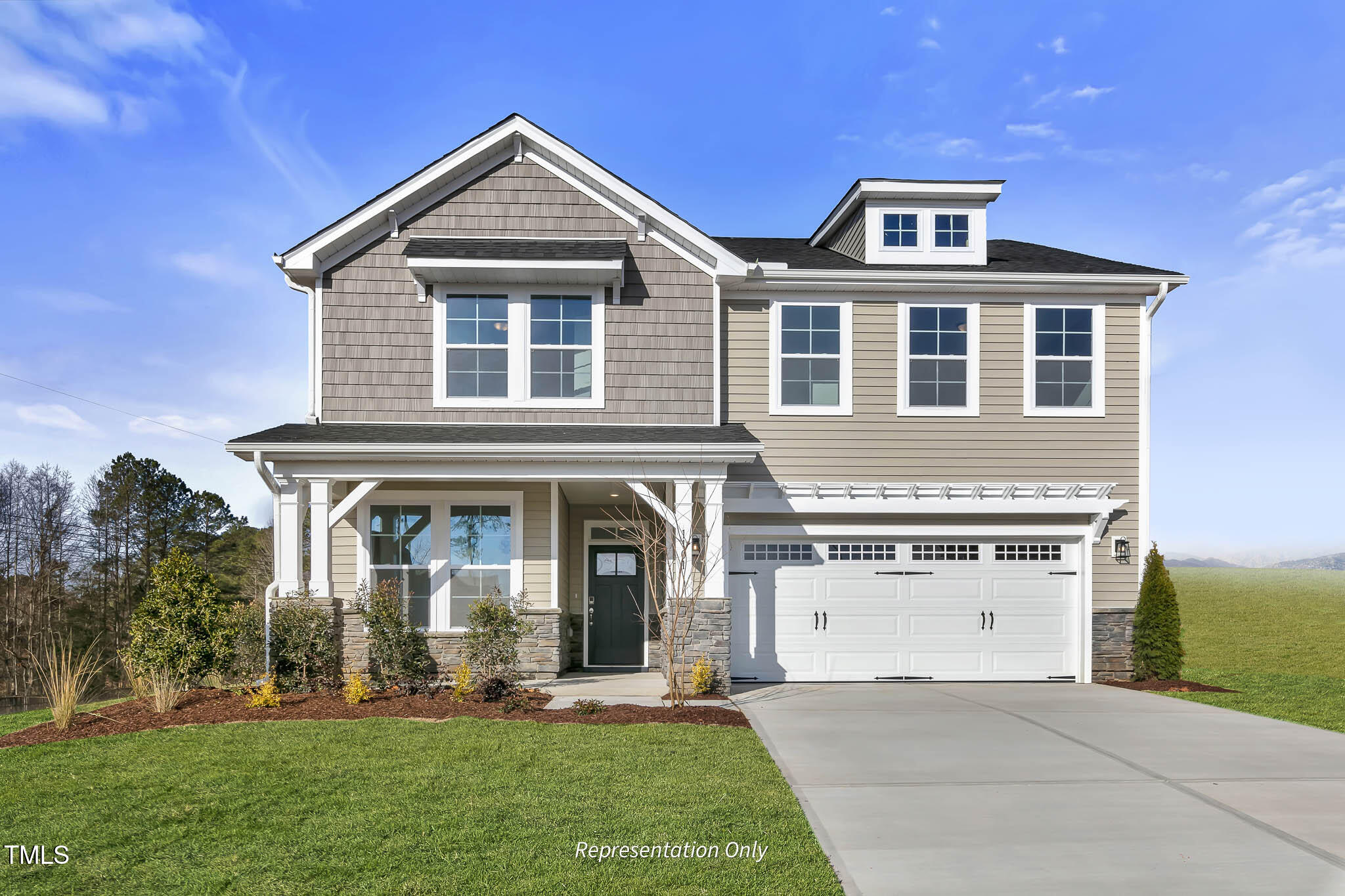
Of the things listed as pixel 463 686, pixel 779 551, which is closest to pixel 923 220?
pixel 779 551

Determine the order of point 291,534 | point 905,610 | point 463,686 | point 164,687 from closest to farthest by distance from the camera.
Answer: point 164,687 < point 463,686 < point 291,534 < point 905,610

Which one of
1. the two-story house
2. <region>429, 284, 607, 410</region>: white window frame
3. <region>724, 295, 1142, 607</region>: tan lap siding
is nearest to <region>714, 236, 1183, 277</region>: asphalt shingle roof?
the two-story house

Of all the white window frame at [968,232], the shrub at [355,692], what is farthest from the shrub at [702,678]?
the white window frame at [968,232]

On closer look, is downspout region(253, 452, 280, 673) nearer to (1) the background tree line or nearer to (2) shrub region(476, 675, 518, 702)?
(2) shrub region(476, 675, 518, 702)

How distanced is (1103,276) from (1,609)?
109 feet

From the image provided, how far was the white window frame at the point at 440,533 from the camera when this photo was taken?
12.8 metres

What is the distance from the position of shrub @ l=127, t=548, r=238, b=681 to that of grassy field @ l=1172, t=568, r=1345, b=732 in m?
12.4

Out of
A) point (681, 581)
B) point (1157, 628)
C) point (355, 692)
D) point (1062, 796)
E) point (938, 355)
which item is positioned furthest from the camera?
point (938, 355)

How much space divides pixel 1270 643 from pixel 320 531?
24.1m

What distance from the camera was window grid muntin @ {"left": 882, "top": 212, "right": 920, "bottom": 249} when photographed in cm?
1457

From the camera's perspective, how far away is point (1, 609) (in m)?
29.4

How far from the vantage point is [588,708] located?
988 centimetres

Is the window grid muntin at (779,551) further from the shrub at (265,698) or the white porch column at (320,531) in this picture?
the shrub at (265,698)

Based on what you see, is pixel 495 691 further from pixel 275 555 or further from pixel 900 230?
pixel 900 230
